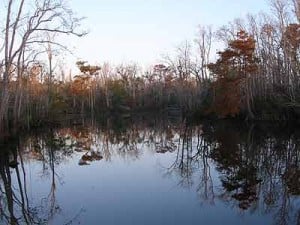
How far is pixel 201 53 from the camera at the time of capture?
5934 centimetres

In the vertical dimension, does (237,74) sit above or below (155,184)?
above

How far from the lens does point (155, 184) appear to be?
1348cm

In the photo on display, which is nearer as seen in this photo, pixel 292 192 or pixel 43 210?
pixel 43 210

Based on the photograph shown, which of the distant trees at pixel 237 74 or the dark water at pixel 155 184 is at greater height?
the distant trees at pixel 237 74

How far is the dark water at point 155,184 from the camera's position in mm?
9633

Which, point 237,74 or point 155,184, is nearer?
Result: point 155,184

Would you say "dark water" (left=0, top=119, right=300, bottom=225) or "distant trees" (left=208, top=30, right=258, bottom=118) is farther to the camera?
"distant trees" (left=208, top=30, right=258, bottom=118)

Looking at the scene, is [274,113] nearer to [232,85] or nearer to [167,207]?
[232,85]

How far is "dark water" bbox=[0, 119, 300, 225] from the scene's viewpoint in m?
9.63

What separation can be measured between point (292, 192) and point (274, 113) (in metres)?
25.7

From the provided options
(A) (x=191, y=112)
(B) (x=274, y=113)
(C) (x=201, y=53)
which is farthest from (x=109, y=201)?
(C) (x=201, y=53)

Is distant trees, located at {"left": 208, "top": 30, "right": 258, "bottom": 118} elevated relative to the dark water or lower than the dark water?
elevated

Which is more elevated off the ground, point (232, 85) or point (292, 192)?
point (232, 85)

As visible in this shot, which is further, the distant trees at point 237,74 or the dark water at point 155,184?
the distant trees at point 237,74
